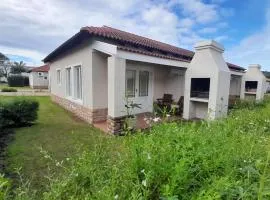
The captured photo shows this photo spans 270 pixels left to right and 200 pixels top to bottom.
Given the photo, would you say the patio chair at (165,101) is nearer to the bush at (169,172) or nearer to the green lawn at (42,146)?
the green lawn at (42,146)

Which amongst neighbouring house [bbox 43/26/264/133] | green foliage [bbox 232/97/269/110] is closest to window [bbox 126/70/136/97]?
neighbouring house [bbox 43/26/264/133]

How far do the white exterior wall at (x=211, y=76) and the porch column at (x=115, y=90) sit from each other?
14.1 ft

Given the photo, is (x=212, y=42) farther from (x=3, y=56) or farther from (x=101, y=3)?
(x=3, y=56)

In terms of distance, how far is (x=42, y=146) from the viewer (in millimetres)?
5945

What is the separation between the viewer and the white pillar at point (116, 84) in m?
Answer: 7.03

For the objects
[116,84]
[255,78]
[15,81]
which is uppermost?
[255,78]

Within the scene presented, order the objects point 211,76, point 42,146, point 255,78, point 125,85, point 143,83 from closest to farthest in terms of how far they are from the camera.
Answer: point 42,146
point 125,85
point 211,76
point 143,83
point 255,78

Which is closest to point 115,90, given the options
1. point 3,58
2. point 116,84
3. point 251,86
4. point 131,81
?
point 116,84

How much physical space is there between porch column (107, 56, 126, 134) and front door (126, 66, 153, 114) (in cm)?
283

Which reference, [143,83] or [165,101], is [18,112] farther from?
[165,101]

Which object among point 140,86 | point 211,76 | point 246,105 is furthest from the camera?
point 140,86

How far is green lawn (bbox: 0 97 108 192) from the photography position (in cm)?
427

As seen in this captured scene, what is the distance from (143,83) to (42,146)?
23.1ft

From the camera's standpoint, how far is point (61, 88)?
14.6 meters
